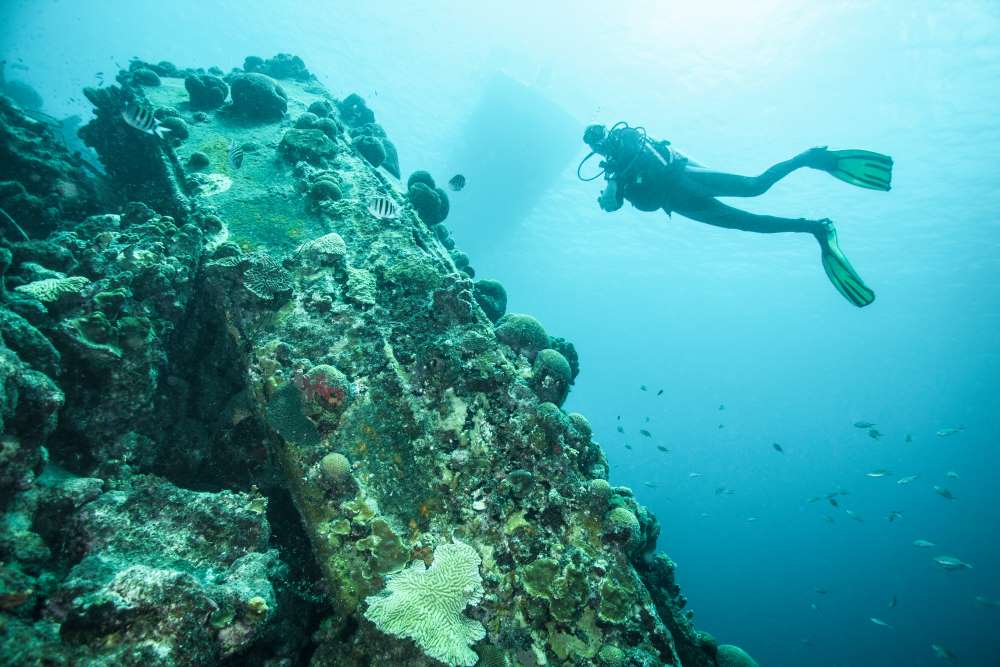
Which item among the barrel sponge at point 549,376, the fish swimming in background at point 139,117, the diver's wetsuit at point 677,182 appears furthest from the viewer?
the diver's wetsuit at point 677,182

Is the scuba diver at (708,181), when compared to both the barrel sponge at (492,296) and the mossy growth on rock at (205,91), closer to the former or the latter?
the barrel sponge at (492,296)

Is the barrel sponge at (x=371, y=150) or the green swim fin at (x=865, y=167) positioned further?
the barrel sponge at (x=371, y=150)

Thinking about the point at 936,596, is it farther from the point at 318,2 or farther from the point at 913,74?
the point at 318,2

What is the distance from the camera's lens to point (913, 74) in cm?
2464

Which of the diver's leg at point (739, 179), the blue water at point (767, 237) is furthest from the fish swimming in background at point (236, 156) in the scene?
the blue water at point (767, 237)

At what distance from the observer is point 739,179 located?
864 centimetres

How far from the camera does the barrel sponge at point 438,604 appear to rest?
3.03m

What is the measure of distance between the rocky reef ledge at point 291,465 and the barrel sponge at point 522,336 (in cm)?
4

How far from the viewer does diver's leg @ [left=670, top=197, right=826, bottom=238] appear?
8.49 metres

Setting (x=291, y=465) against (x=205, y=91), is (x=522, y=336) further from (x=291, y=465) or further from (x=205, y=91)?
(x=205, y=91)

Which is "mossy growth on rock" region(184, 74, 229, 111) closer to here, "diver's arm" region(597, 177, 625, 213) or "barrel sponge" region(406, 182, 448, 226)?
"barrel sponge" region(406, 182, 448, 226)

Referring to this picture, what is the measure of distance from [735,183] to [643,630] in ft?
27.6

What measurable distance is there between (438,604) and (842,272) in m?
9.35

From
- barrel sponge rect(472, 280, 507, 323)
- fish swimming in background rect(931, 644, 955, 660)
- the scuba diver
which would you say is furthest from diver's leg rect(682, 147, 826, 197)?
fish swimming in background rect(931, 644, 955, 660)
